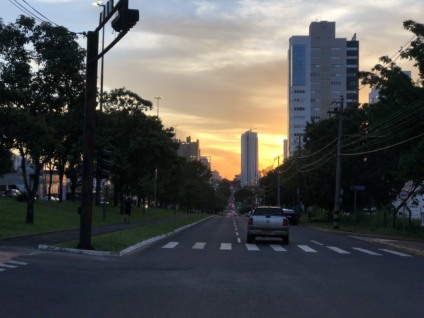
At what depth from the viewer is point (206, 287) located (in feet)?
39.0

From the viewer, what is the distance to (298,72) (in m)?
164

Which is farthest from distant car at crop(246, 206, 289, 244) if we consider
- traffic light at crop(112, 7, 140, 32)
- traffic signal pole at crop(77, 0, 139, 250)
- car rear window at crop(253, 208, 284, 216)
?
traffic light at crop(112, 7, 140, 32)

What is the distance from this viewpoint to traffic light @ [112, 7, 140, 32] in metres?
16.2

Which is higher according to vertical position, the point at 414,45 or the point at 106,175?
the point at 414,45

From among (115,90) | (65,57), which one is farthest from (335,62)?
(65,57)

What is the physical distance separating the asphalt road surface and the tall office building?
142971mm

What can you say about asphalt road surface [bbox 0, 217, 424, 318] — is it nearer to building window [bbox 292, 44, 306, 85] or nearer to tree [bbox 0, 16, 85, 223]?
tree [bbox 0, 16, 85, 223]

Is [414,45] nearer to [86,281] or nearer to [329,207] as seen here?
[86,281]

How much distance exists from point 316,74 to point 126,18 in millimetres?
152025

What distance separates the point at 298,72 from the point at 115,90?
11813 cm

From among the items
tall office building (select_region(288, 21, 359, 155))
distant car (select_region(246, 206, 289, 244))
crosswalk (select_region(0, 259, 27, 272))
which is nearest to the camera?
crosswalk (select_region(0, 259, 27, 272))

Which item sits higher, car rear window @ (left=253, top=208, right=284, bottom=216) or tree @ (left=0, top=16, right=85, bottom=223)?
tree @ (left=0, top=16, right=85, bottom=223)

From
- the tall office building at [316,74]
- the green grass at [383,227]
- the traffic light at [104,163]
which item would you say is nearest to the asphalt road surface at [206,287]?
the traffic light at [104,163]

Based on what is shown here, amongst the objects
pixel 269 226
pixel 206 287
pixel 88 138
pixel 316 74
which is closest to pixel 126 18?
pixel 88 138
